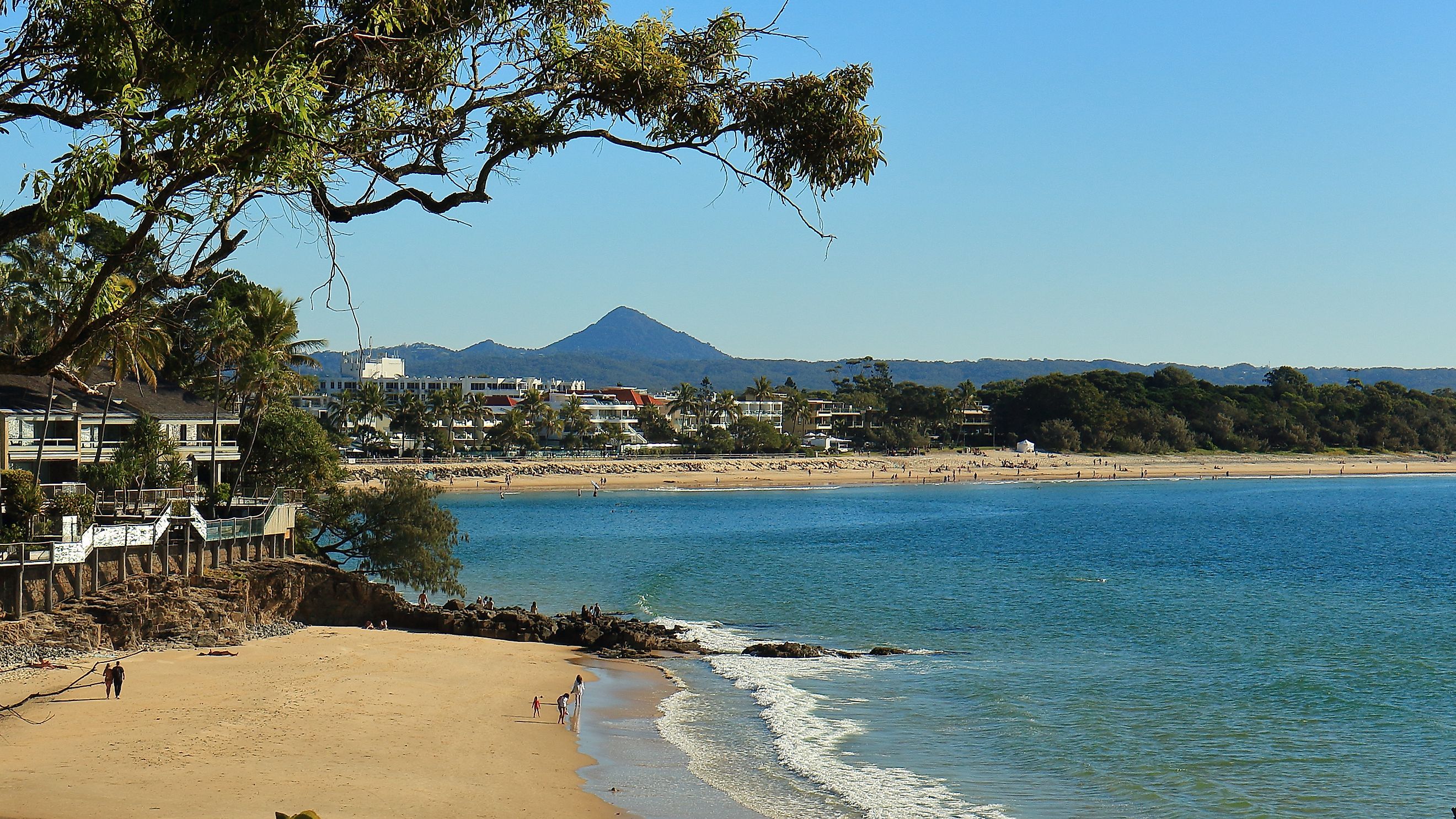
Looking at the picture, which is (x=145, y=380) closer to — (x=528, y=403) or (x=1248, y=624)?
(x=1248, y=624)

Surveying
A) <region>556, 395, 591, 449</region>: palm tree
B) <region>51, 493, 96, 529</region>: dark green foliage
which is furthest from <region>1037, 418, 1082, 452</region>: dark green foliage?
<region>51, 493, 96, 529</region>: dark green foliage

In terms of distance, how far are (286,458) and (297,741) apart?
2039 centimetres

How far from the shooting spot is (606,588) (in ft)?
146

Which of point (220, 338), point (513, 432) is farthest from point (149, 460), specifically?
point (513, 432)

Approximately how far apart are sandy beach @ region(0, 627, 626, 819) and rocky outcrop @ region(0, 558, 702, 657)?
A: 1.15 metres

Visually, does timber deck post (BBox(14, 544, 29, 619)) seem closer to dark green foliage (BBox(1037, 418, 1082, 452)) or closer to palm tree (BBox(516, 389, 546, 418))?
palm tree (BBox(516, 389, 546, 418))

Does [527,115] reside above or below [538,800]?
above

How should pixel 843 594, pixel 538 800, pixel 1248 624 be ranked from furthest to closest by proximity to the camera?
1. pixel 843 594
2. pixel 1248 624
3. pixel 538 800

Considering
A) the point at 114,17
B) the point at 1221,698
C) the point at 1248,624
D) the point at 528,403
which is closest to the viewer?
the point at 114,17

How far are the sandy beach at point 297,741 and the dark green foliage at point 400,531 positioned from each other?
974cm

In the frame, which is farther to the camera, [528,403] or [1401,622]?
[528,403]

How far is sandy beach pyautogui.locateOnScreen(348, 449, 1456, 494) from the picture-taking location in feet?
364

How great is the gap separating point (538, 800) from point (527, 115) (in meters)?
12.7

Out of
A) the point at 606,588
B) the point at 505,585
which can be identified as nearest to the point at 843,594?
the point at 606,588
